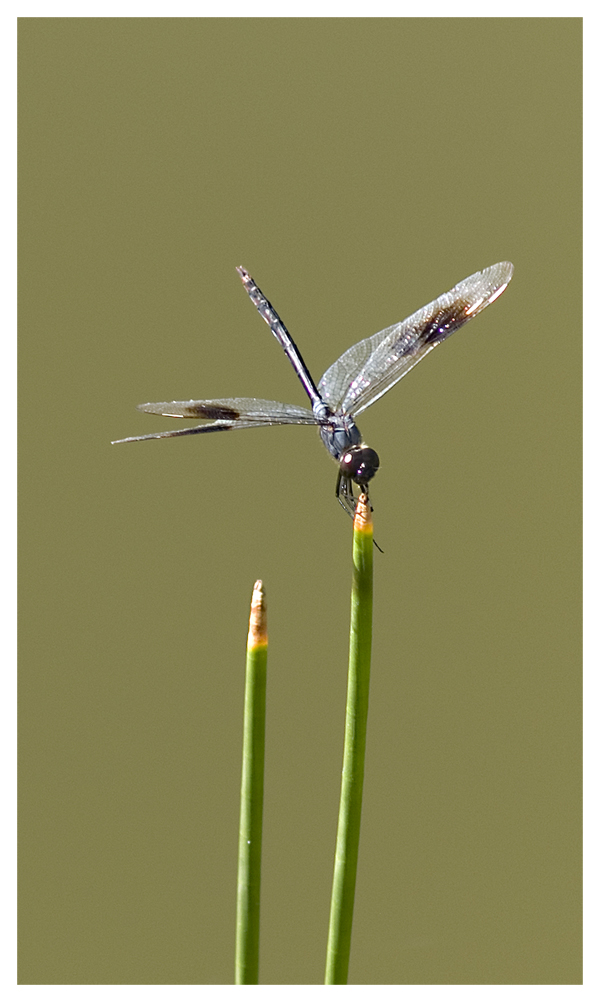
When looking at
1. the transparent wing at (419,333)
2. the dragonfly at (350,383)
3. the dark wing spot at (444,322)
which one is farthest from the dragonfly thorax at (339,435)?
the dark wing spot at (444,322)

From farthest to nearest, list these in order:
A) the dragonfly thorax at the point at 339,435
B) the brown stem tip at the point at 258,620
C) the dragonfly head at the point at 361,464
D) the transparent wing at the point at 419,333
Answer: the transparent wing at the point at 419,333, the dragonfly thorax at the point at 339,435, the dragonfly head at the point at 361,464, the brown stem tip at the point at 258,620

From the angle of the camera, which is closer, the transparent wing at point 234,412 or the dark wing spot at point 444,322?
the transparent wing at point 234,412

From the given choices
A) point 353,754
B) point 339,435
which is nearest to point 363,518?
point 353,754

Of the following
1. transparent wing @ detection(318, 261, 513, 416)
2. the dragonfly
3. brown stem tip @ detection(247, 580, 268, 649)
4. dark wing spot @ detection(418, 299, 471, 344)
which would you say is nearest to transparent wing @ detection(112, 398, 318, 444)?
the dragonfly

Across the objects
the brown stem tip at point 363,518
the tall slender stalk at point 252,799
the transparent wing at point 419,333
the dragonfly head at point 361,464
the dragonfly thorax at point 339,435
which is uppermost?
the transparent wing at point 419,333

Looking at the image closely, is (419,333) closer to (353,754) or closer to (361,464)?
(361,464)

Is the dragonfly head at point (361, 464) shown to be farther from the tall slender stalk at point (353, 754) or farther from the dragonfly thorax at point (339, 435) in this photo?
the tall slender stalk at point (353, 754)

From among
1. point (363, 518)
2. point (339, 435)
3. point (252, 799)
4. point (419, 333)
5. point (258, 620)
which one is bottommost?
point (252, 799)
